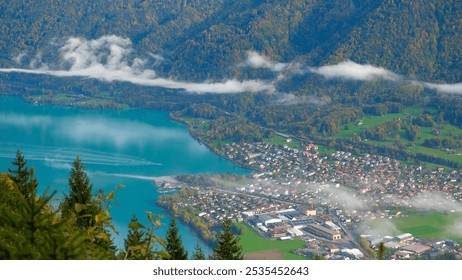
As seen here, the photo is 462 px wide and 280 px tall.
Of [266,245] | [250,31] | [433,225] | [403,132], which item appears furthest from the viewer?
[250,31]

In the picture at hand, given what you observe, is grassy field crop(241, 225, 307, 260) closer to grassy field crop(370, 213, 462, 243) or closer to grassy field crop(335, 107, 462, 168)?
grassy field crop(370, 213, 462, 243)

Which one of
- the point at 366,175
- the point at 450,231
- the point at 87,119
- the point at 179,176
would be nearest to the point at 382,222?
the point at 450,231

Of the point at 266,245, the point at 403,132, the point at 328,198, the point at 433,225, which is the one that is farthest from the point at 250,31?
the point at 266,245

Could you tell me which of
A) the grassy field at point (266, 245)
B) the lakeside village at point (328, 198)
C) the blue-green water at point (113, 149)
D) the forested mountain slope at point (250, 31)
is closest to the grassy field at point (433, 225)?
the lakeside village at point (328, 198)

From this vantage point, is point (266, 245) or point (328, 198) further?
point (328, 198)

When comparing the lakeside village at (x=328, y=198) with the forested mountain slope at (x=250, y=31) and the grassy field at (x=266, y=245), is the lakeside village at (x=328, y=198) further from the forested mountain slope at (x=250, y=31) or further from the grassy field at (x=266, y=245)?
the forested mountain slope at (x=250, y=31)

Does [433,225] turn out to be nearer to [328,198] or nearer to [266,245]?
[328,198]
